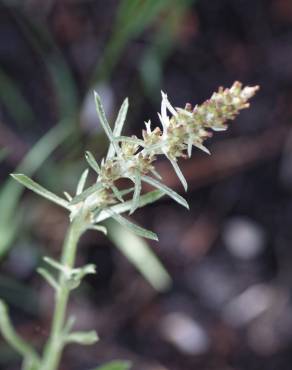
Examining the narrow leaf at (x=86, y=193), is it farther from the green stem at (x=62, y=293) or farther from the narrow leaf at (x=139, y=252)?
the narrow leaf at (x=139, y=252)

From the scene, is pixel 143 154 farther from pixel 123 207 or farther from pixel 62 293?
pixel 62 293

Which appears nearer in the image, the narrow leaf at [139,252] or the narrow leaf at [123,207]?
the narrow leaf at [123,207]

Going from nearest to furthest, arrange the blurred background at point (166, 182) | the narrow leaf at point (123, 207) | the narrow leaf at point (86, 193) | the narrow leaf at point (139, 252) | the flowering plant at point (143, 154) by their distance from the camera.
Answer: the flowering plant at point (143, 154) < the narrow leaf at point (86, 193) < the narrow leaf at point (123, 207) < the narrow leaf at point (139, 252) < the blurred background at point (166, 182)

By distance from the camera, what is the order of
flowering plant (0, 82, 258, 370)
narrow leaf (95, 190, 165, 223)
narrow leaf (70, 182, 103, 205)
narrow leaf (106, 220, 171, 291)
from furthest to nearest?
narrow leaf (106, 220, 171, 291) < narrow leaf (95, 190, 165, 223) < narrow leaf (70, 182, 103, 205) < flowering plant (0, 82, 258, 370)

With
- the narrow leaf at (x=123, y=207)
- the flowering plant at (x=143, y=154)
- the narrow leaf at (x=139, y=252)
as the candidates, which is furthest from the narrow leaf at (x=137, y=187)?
the narrow leaf at (x=139, y=252)

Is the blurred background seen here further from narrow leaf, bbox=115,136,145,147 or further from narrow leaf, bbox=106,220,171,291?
narrow leaf, bbox=115,136,145,147

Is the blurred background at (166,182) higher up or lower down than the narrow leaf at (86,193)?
higher up

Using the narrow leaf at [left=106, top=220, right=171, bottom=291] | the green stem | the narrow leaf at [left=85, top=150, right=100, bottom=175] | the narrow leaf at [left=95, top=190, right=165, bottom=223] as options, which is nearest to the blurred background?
the narrow leaf at [left=106, top=220, right=171, bottom=291]

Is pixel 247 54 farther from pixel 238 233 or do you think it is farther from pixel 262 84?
pixel 238 233
